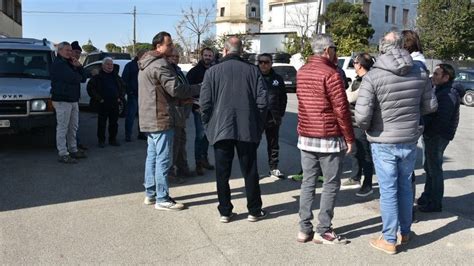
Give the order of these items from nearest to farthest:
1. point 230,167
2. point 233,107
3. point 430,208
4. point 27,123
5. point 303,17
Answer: point 233,107
point 230,167
point 430,208
point 27,123
point 303,17

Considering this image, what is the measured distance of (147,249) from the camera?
14.8 ft

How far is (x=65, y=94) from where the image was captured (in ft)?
24.7

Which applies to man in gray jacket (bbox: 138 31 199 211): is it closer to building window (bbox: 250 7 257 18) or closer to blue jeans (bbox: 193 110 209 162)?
blue jeans (bbox: 193 110 209 162)

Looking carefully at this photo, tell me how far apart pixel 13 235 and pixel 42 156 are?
3.73 meters

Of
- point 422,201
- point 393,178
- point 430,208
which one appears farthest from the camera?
point 422,201

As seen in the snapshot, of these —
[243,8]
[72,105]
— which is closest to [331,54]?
[72,105]

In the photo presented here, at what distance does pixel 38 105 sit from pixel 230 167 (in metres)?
4.47

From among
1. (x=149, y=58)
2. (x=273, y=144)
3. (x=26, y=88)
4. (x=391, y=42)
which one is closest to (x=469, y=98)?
(x=273, y=144)

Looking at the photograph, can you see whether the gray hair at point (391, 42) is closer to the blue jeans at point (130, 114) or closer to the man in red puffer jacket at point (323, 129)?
the man in red puffer jacket at point (323, 129)

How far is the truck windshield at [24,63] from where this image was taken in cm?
917

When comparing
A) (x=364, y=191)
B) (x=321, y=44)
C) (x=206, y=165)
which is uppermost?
(x=321, y=44)

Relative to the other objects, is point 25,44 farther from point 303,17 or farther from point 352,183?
point 303,17

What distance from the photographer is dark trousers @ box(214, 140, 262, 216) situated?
5055mm

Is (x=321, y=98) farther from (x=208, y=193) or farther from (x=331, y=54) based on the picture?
(x=208, y=193)
